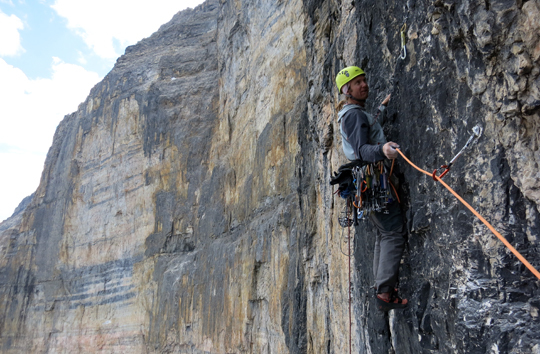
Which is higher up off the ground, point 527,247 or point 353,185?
point 353,185

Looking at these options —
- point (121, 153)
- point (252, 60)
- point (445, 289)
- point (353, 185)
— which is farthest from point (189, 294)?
point (445, 289)

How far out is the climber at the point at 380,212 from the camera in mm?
3512

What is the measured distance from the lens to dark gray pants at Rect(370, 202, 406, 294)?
352 cm

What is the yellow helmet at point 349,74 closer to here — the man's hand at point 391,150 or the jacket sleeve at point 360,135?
the jacket sleeve at point 360,135

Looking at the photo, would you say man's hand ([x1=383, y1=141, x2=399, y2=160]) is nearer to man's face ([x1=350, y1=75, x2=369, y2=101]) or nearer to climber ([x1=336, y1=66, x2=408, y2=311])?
climber ([x1=336, y1=66, x2=408, y2=311])

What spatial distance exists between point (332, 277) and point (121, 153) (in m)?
18.1

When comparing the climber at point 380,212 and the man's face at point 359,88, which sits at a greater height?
the man's face at point 359,88

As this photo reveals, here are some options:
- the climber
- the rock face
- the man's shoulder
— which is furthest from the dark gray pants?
the man's shoulder

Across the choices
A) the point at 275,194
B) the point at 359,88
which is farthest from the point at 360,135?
the point at 275,194

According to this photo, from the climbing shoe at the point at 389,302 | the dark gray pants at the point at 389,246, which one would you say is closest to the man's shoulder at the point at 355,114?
the dark gray pants at the point at 389,246

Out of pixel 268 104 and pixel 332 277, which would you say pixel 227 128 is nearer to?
pixel 268 104

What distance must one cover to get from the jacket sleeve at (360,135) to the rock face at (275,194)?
0.32 meters

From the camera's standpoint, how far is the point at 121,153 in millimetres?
21703

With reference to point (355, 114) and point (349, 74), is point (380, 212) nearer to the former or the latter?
point (355, 114)
